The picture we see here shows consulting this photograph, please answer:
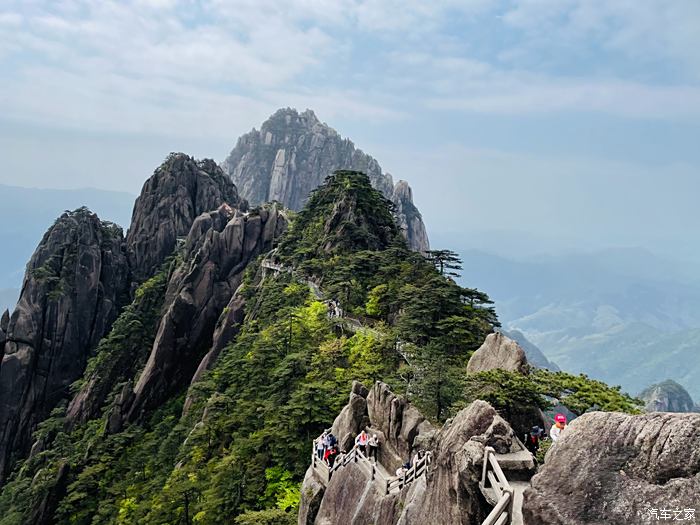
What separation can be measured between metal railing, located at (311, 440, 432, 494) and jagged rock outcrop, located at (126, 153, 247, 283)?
203ft

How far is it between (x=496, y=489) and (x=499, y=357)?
517 inches

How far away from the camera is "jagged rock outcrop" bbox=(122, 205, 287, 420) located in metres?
51.9

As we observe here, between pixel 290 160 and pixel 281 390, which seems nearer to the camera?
pixel 281 390

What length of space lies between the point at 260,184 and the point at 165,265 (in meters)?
98.8

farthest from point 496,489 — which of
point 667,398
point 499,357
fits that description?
point 667,398

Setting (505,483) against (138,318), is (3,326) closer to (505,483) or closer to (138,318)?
(138,318)

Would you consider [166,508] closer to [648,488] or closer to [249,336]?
[249,336]

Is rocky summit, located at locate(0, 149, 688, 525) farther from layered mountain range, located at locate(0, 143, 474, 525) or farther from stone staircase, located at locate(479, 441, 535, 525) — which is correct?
layered mountain range, located at locate(0, 143, 474, 525)

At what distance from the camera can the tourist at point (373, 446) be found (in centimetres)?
1688

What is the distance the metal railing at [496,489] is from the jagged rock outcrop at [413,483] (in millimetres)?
191

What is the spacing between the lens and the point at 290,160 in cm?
16462

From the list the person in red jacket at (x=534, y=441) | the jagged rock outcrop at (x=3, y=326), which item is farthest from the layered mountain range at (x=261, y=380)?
the person in red jacket at (x=534, y=441)

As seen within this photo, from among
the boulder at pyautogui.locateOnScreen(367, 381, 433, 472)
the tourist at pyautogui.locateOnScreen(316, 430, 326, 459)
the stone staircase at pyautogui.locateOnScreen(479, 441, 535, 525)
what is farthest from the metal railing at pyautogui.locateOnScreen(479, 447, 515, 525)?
the tourist at pyautogui.locateOnScreen(316, 430, 326, 459)

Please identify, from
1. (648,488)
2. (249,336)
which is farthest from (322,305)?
(648,488)
